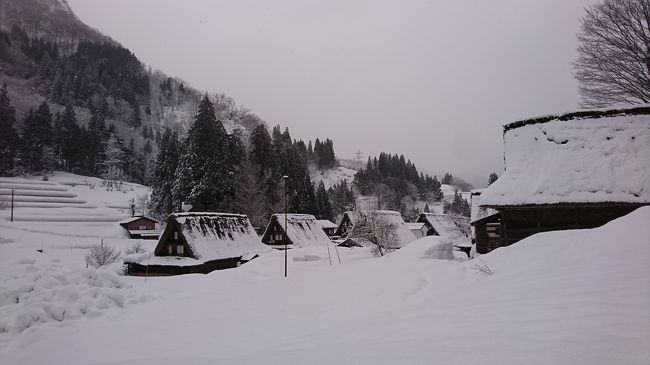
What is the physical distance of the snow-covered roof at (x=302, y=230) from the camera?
127ft

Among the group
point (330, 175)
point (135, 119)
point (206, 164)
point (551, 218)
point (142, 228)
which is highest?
point (135, 119)

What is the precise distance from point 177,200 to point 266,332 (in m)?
43.6

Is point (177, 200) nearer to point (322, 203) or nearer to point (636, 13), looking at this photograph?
point (322, 203)

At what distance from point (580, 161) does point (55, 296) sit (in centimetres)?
1854

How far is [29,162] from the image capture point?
6656 cm

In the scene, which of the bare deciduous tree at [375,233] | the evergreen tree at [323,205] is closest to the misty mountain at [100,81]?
the evergreen tree at [323,205]

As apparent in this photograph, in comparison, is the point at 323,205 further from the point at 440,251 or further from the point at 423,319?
the point at 423,319

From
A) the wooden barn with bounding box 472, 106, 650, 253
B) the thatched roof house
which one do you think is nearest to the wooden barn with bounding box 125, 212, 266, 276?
the wooden barn with bounding box 472, 106, 650, 253

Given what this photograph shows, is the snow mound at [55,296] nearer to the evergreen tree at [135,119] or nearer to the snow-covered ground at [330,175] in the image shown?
the snow-covered ground at [330,175]

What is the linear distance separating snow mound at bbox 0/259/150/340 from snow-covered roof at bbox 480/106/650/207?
1382cm

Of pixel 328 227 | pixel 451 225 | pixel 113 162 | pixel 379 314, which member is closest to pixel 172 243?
pixel 379 314

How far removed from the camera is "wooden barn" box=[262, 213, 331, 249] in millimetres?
38625

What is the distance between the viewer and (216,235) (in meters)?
28.5

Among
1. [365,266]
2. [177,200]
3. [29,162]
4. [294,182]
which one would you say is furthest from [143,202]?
[365,266]
